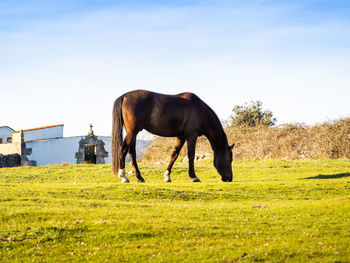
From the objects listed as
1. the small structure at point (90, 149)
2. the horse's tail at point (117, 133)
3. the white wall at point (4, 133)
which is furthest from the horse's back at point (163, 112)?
the white wall at point (4, 133)

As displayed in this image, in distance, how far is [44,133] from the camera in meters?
49.3

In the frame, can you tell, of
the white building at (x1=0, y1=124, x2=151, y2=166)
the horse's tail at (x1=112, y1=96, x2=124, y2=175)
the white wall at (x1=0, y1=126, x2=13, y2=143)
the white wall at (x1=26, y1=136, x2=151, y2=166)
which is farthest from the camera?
the white wall at (x1=0, y1=126, x2=13, y2=143)

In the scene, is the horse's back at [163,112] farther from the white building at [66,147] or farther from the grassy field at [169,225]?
the white building at [66,147]

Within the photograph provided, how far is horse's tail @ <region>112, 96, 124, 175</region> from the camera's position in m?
14.8

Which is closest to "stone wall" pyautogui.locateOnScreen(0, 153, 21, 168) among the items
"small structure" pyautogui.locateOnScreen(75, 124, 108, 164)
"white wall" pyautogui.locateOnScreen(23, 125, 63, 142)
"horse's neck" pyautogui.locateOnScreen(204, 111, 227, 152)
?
"white wall" pyautogui.locateOnScreen(23, 125, 63, 142)

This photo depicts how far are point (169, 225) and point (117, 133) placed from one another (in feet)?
21.9

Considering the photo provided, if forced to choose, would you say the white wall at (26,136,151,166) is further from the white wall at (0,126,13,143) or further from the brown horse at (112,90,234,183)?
the brown horse at (112,90,234,183)

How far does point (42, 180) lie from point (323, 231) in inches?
649

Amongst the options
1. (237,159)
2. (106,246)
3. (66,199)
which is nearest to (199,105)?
(66,199)

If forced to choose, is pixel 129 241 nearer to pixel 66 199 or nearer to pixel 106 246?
pixel 106 246

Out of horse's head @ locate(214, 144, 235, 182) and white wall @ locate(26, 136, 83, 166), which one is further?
white wall @ locate(26, 136, 83, 166)

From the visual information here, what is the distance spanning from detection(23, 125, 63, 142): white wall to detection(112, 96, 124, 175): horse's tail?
34.1m

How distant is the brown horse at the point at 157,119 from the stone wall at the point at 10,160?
28.3 m

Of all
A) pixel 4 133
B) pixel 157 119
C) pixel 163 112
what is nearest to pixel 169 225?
pixel 157 119
